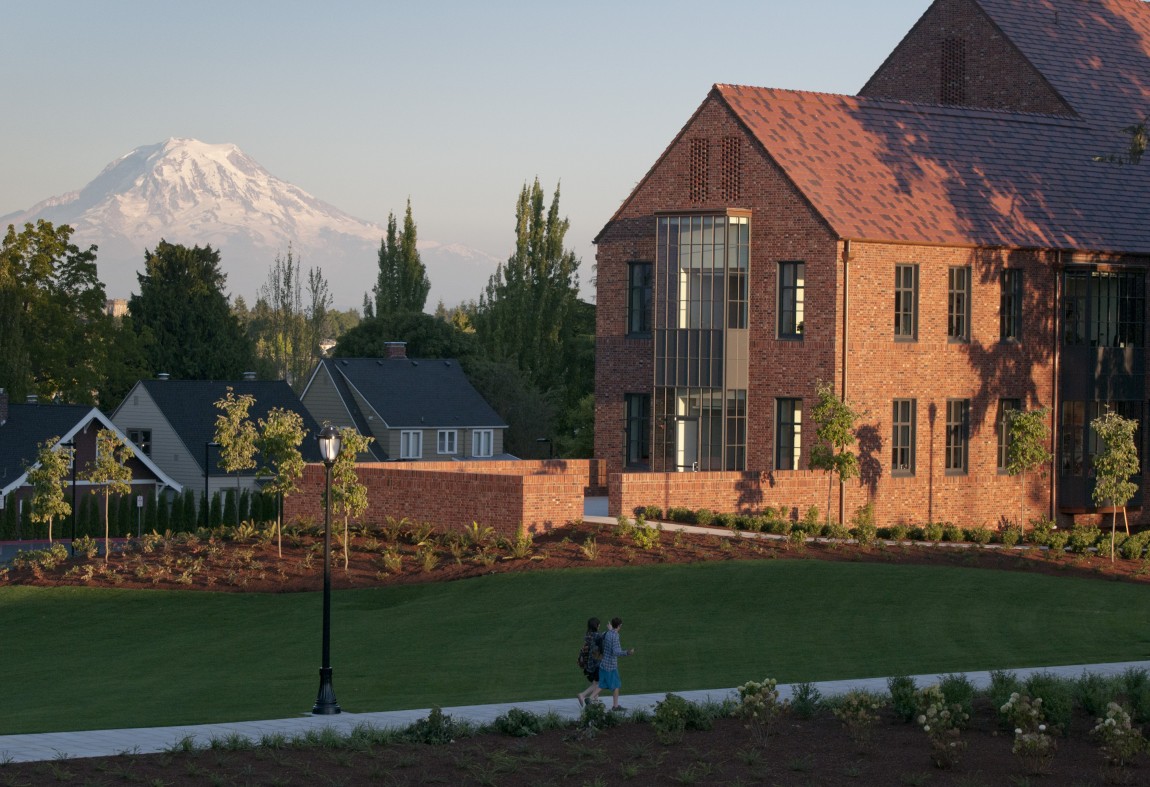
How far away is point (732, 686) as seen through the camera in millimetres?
19406

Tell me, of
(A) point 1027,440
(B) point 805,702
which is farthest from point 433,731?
(A) point 1027,440

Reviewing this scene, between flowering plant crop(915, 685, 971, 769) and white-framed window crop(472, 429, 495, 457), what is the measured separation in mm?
65052

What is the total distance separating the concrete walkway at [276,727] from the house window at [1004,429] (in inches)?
819

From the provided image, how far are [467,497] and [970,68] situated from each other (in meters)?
22.3

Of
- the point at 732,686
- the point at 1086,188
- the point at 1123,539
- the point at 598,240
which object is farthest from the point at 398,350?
the point at 732,686

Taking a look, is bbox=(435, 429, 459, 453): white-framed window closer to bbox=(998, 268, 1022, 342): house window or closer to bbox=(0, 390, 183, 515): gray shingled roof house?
bbox=(0, 390, 183, 515): gray shingled roof house

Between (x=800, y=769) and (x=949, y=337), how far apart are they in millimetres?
26219

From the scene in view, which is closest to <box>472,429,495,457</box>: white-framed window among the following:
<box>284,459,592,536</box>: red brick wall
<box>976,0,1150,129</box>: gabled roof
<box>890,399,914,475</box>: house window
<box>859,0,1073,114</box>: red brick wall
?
<box>859,0,1073,114</box>: red brick wall

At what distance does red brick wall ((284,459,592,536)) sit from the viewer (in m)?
32.2

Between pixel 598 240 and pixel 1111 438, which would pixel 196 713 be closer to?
pixel 1111 438

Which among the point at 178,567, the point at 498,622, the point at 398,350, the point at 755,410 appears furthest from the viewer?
the point at 398,350

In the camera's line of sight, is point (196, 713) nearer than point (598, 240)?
Yes

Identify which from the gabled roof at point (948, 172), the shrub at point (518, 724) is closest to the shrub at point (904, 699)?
the shrub at point (518, 724)

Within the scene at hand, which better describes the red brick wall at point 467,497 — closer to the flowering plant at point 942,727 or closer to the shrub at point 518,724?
the shrub at point 518,724
